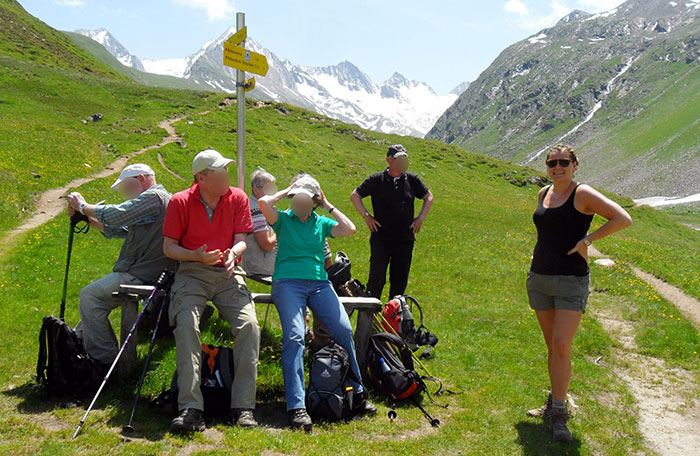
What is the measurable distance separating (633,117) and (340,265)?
20762cm

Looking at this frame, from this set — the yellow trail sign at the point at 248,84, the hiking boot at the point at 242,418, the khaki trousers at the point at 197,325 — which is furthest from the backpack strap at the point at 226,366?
the yellow trail sign at the point at 248,84

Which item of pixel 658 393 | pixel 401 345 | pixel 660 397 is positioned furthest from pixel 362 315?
pixel 658 393

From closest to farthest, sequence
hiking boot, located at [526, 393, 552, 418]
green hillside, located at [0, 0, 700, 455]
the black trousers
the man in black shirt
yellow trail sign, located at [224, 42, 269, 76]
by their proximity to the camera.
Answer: green hillside, located at [0, 0, 700, 455] < hiking boot, located at [526, 393, 552, 418] < yellow trail sign, located at [224, 42, 269, 76] < the man in black shirt < the black trousers

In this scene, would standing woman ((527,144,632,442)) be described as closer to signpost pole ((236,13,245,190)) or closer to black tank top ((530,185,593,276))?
black tank top ((530,185,593,276))

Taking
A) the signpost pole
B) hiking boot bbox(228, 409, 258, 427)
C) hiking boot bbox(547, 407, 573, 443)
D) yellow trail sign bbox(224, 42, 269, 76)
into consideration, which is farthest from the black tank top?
yellow trail sign bbox(224, 42, 269, 76)

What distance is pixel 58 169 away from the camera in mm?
22406

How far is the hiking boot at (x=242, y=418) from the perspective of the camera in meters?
5.62

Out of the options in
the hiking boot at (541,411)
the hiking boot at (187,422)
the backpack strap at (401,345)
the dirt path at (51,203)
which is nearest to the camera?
the hiking boot at (187,422)

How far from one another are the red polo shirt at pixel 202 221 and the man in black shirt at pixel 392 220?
296cm

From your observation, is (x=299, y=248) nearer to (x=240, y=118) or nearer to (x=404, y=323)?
(x=240, y=118)

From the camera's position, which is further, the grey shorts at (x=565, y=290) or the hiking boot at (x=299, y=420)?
the grey shorts at (x=565, y=290)

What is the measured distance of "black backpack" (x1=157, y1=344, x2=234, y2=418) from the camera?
19.2 ft

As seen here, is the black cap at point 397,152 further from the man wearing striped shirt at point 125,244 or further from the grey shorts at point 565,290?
the man wearing striped shirt at point 125,244

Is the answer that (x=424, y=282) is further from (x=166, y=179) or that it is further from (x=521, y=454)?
(x=166, y=179)
